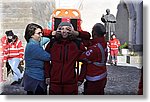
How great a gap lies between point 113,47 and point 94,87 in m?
0.40

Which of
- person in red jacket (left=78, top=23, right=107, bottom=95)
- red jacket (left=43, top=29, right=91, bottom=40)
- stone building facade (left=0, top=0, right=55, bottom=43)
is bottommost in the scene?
person in red jacket (left=78, top=23, right=107, bottom=95)

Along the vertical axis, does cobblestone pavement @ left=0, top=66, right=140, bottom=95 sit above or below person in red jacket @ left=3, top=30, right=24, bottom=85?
below

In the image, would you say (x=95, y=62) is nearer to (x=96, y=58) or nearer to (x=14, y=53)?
(x=96, y=58)

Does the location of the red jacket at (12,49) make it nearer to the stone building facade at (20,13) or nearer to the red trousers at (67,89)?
the stone building facade at (20,13)

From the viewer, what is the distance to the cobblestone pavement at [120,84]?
3.54 m

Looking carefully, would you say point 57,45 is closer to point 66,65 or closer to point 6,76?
point 66,65

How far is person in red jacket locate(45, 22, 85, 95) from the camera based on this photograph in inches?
139

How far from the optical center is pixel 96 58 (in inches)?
139

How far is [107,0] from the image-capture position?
3.53 meters

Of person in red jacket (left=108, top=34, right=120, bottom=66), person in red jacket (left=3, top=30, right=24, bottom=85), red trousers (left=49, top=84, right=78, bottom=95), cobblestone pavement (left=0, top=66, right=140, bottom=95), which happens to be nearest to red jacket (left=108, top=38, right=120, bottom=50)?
person in red jacket (left=108, top=34, right=120, bottom=66)

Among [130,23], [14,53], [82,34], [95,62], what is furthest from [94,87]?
[14,53]

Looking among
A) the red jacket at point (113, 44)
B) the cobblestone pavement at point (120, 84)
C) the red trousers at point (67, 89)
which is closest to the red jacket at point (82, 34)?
the red jacket at point (113, 44)

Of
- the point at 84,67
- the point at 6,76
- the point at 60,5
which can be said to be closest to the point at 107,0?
the point at 60,5

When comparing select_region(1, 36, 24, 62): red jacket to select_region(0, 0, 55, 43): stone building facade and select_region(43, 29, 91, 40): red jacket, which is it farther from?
select_region(43, 29, 91, 40): red jacket
